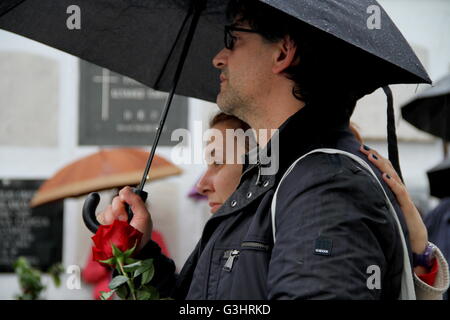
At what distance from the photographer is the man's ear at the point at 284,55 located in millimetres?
2318

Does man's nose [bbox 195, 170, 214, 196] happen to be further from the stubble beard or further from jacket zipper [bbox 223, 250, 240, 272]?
jacket zipper [bbox 223, 250, 240, 272]

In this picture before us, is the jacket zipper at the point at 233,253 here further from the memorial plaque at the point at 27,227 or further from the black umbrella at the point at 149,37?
the memorial plaque at the point at 27,227

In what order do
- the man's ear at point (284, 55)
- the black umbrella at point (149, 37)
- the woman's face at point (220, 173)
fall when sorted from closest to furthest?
1. the man's ear at point (284, 55)
2. the black umbrella at point (149, 37)
3. the woman's face at point (220, 173)

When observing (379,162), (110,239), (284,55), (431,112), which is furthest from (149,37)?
(431,112)

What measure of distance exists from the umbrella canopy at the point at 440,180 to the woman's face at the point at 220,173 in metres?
1.74

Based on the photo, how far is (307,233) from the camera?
1770 mm

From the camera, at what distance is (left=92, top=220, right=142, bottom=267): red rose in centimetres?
218

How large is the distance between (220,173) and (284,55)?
1.11 metres

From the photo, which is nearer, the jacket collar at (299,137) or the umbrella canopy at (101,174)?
the jacket collar at (299,137)

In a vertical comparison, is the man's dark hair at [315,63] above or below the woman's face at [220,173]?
above

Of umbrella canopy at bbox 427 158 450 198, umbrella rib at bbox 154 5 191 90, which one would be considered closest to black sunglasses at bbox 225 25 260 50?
umbrella rib at bbox 154 5 191 90

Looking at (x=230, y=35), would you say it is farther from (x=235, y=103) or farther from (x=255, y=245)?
(x=255, y=245)

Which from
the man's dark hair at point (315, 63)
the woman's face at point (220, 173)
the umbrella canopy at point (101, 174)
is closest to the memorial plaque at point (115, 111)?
the umbrella canopy at point (101, 174)

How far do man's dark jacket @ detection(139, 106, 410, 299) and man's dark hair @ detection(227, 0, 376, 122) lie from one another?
0.12 meters
